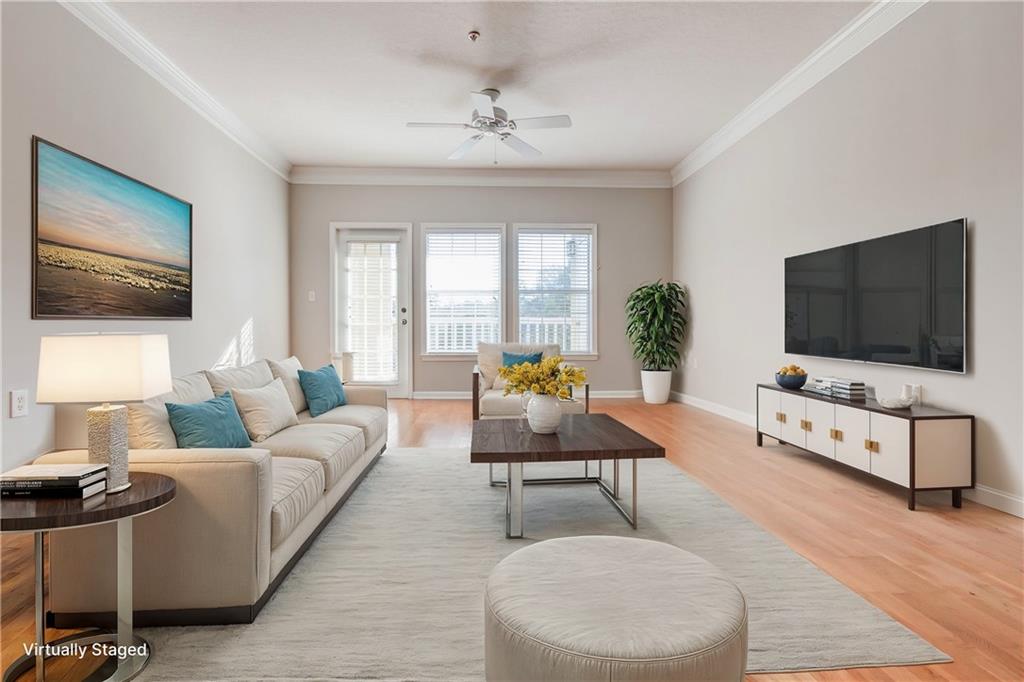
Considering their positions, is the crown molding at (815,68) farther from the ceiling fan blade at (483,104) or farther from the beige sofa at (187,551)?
the beige sofa at (187,551)

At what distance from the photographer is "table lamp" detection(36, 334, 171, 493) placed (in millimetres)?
1750

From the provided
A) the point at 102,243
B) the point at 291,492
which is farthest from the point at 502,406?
the point at 102,243

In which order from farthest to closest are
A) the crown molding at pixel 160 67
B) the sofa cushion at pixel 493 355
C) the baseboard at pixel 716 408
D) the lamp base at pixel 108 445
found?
the baseboard at pixel 716 408
the sofa cushion at pixel 493 355
the crown molding at pixel 160 67
the lamp base at pixel 108 445

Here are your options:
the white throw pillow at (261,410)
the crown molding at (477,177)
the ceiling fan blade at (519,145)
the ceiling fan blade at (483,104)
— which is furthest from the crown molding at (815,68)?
the white throw pillow at (261,410)

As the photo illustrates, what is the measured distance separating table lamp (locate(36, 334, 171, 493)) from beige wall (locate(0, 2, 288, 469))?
1455mm

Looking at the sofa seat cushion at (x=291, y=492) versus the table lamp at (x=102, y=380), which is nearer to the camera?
the table lamp at (x=102, y=380)

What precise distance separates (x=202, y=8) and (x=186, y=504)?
3209mm

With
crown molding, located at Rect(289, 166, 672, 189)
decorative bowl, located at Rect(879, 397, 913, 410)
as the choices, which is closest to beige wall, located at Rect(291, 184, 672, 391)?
crown molding, located at Rect(289, 166, 672, 189)

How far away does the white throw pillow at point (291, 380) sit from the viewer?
392 centimetres

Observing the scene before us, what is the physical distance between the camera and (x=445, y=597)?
218 cm

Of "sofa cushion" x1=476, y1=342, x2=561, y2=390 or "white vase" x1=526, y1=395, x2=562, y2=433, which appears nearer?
"white vase" x1=526, y1=395, x2=562, y2=433

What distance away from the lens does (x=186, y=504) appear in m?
1.96

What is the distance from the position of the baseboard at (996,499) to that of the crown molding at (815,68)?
286 cm

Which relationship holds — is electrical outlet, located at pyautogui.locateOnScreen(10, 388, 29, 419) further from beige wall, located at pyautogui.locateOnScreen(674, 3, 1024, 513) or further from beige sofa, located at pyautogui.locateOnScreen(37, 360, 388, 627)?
beige wall, located at pyautogui.locateOnScreen(674, 3, 1024, 513)
